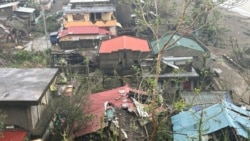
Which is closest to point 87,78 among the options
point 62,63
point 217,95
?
point 62,63

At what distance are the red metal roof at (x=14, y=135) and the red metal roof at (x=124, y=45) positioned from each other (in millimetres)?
13582

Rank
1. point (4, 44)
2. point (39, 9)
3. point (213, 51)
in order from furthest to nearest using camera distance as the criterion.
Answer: point (39, 9) < point (213, 51) < point (4, 44)

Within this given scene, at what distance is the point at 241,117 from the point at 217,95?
4.02 meters

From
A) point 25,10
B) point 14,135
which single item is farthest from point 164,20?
point 25,10

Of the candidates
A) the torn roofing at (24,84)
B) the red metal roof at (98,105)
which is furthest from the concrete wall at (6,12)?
the torn roofing at (24,84)

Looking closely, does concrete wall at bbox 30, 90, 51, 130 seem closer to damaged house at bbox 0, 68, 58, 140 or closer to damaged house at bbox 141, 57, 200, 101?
damaged house at bbox 0, 68, 58, 140

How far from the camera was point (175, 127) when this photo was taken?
17609 millimetres

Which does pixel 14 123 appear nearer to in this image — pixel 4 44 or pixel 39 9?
pixel 4 44

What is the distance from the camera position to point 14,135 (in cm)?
1420

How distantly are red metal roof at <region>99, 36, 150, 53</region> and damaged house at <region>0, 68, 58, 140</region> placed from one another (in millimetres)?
11393

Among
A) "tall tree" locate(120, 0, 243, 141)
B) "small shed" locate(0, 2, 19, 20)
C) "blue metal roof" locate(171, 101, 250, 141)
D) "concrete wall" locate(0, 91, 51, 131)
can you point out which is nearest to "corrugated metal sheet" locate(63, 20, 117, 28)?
"small shed" locate(0, 2, 19, 20)

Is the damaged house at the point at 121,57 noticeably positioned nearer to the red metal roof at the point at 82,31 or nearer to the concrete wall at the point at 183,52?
the concrete wall at the point at 183,52

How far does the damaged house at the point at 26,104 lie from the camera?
1412 centimetres

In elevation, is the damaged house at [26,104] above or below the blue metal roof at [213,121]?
above
